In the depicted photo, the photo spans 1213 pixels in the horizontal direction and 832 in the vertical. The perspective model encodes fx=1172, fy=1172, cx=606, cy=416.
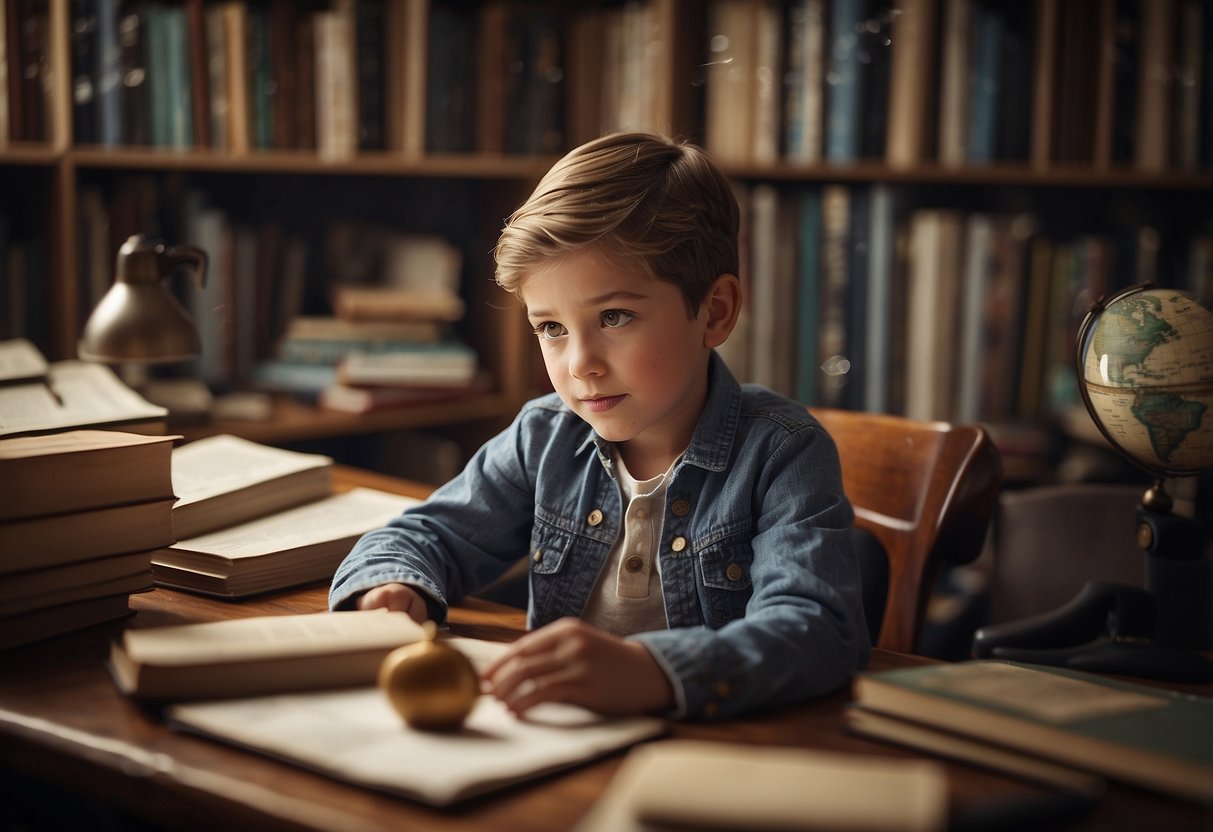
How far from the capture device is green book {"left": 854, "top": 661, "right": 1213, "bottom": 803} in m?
0.72

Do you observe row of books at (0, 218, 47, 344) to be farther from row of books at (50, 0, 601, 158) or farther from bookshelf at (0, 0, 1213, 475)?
row of books at (50, 0, 601, 158)

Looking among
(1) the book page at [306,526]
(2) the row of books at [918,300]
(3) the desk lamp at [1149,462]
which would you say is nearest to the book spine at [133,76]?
(1) the book page at [306,526]

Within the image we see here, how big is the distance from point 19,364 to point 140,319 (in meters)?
0.19

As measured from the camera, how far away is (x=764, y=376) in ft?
7.57

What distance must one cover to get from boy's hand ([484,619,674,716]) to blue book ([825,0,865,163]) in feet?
5.30

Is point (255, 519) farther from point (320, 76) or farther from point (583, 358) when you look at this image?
point (320, 76)

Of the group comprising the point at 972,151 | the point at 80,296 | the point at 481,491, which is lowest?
the point at 481,491

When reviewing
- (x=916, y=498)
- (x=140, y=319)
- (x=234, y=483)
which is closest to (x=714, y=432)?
(x=916, y=498)

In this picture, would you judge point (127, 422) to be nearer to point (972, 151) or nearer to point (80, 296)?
point (80, 296)

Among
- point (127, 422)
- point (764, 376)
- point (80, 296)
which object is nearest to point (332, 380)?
point (80, 296)

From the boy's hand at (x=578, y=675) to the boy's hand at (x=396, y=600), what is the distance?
220 millimetres

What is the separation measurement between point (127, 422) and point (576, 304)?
0.54m

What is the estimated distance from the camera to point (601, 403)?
3.72 feet

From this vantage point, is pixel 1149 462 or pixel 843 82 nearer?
pixel 1149 462
